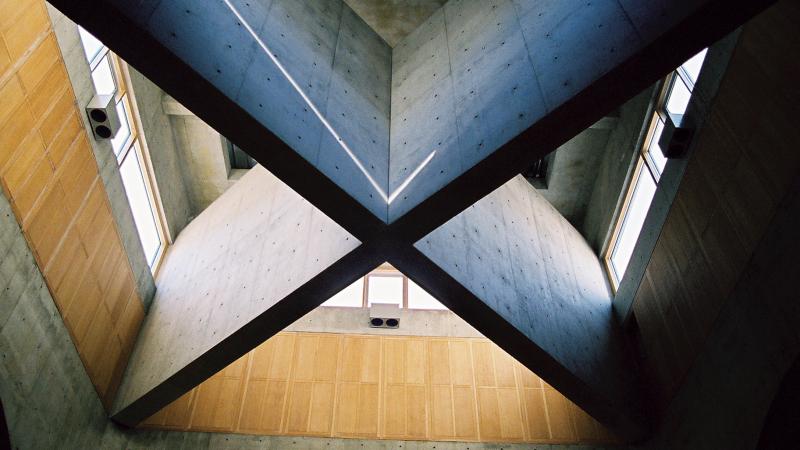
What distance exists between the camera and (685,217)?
395 inches

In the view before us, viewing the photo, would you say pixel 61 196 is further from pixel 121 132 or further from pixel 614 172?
pixel 614 172

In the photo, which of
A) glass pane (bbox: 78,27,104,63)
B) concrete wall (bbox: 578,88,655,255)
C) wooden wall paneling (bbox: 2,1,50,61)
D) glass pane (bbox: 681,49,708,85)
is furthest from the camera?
concrete wall (bbox: 578,88,655,255)

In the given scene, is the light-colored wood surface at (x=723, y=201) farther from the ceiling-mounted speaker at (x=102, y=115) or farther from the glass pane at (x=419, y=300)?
the ceiling-mounted speaker at (x=102, y=115)

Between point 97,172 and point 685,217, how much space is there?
30.6ft

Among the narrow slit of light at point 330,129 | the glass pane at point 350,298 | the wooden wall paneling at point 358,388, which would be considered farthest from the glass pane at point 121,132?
the wooden wall paneling at point 358,388

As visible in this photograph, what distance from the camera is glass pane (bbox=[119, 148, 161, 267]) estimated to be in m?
12.2

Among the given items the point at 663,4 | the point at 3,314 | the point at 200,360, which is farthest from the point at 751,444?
the point at 3,314

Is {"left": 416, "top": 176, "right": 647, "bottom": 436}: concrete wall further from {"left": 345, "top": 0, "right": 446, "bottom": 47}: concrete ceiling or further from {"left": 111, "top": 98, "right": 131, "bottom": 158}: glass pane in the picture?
{"left": 111, "top": 98, "right": 131, "bottom": 158}: glass pane

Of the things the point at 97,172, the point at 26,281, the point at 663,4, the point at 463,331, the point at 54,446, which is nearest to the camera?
the point at 663,4

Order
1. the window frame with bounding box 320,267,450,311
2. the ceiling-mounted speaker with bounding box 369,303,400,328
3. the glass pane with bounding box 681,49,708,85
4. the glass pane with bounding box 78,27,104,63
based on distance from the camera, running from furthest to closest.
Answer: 1. the window frame with bounding box 320,267,450,311
2. the ceiling-mounted speaker with bounding box 369,303,400,328
3. the glass pane with bounding box 78,27,104,63
4. the glass pane with bounding box 681,49,708,85

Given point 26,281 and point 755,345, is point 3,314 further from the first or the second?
point 755,345

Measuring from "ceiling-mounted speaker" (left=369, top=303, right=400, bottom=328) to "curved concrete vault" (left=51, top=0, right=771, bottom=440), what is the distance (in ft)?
13.1

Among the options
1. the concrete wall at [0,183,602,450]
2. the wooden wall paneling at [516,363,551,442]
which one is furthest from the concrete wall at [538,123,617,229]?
the concrete wall at [0,183,602,450]

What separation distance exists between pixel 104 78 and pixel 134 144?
5.48ft
